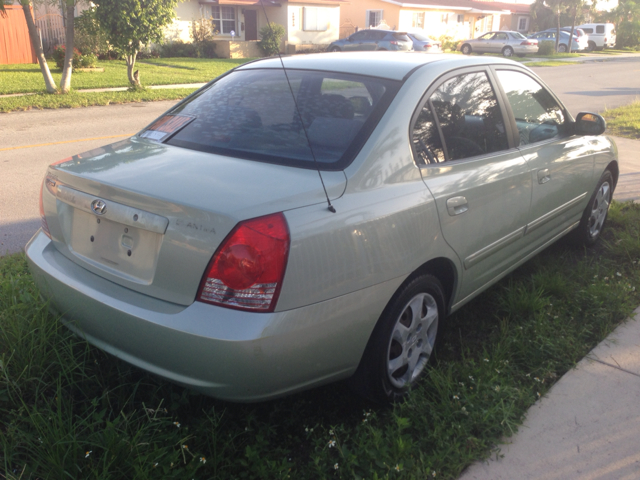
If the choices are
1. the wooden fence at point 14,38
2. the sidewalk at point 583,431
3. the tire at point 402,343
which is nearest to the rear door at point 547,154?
the sidewalk at point 583,431

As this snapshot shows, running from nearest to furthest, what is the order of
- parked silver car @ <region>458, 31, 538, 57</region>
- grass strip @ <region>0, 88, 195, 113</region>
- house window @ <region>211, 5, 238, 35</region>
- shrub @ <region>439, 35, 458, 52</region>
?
1. grass strip @ <region>0, 88, 195, 113</region>
2. house window @ <region>211, 5, 238, 35</region>
3. parked silver car @ <region>458, 31, 538, 57</region>
4. shrub @ <region>439, 35, 458, 52</region>

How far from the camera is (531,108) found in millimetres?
4211


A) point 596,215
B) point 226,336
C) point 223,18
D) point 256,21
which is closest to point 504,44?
point 256,21

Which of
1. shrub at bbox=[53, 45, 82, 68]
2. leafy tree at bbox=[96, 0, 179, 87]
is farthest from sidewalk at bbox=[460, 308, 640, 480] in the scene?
shrub at bbox=[53, 45, 82, 68]

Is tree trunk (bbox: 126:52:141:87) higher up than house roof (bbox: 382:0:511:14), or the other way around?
house roof (bbox: 382:0:511:14)

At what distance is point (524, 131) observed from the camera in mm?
4008

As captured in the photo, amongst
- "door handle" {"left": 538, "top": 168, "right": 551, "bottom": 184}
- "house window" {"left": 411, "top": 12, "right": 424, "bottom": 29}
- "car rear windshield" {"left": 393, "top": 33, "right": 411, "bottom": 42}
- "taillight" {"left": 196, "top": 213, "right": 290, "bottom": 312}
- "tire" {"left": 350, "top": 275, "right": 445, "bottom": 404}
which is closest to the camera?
"taillight" {"left": 196, "top": 213, "right": 290, "bottom": 312}

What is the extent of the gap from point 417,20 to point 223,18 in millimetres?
16495

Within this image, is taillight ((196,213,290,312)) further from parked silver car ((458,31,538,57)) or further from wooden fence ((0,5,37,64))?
parked silver car ((458,31,538,57))

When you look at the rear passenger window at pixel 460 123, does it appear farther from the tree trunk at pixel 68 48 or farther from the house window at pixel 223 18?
the house window at pixel 223 18

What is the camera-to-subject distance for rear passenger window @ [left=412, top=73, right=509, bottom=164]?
3.07 metres

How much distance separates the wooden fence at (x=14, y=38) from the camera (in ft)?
68.0

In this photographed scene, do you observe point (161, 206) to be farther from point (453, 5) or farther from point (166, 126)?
point (453, 5)

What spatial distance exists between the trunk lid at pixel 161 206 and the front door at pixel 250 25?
33.1m
